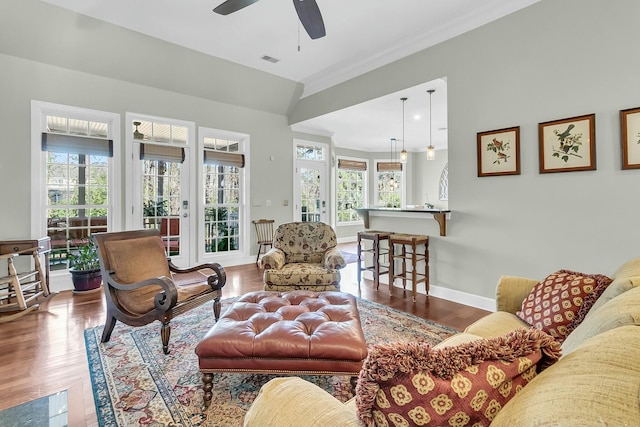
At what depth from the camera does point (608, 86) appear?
100.0 inches

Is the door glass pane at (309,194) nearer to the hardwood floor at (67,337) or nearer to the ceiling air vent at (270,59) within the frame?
the ceiling air vent at (270,59)

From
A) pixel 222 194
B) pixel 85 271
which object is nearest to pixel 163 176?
pixel 222 194

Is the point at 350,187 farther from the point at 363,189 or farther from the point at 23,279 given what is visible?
the point at 23,279

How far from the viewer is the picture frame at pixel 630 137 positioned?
240 centimetres

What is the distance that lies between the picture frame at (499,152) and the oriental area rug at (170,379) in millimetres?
1684

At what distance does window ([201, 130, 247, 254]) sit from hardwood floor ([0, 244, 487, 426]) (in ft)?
4.26

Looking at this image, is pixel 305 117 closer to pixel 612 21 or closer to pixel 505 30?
pixel 505 30

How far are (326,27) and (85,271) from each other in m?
4.22

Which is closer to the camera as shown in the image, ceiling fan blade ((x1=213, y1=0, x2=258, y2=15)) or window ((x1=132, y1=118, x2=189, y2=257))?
ceiling fan blade ((x1=213, y1=0, x2=258, y2=15))

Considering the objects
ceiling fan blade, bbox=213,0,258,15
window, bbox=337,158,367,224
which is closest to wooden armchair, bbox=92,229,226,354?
ceiling fan blade, bbox=213,0,258,15

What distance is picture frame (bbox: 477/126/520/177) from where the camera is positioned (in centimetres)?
307

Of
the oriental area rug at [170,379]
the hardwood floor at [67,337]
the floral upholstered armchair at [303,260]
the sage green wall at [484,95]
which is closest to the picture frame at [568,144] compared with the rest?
the sage green wall at [484,95]

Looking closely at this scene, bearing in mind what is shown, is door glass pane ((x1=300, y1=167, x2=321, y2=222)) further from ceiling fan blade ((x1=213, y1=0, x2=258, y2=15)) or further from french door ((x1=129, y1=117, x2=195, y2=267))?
ceiling fan blade ((x1=213, y1=0, x2=258, y2=15))

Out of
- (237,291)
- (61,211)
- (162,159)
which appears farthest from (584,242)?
(61,211)
